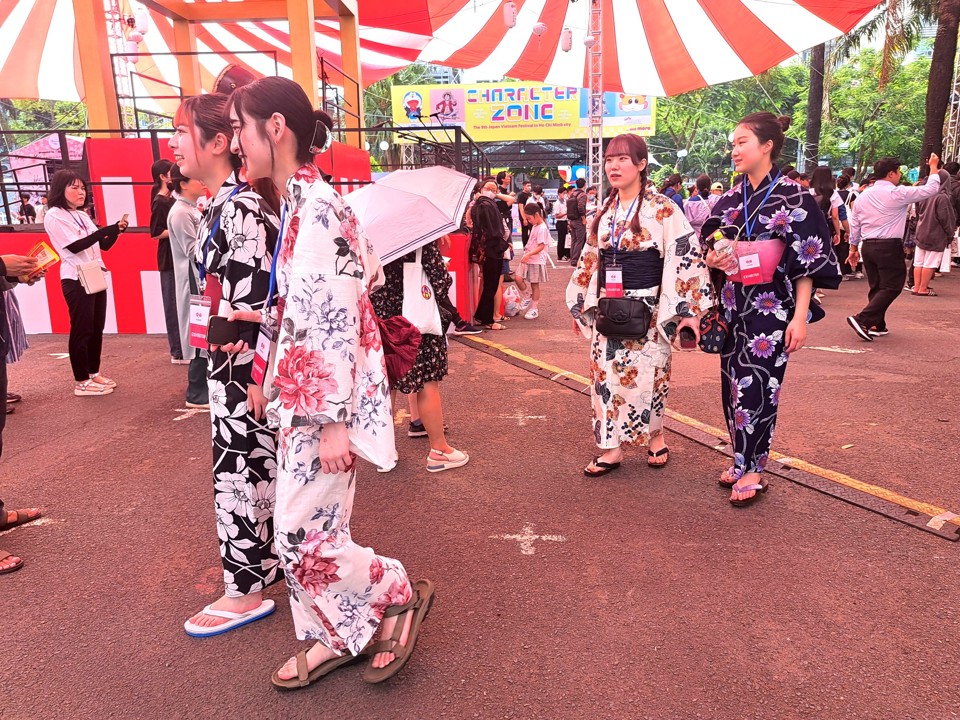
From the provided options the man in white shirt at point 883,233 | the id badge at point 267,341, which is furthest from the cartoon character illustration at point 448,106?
the id badge at point 267,341

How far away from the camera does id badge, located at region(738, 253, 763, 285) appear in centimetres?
309

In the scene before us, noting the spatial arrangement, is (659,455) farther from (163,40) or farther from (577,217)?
(163,40)

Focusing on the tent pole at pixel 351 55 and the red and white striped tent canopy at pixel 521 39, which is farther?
the red and white striped tent canopy at pixel 521 39

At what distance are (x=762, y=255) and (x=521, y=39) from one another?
1325 cm

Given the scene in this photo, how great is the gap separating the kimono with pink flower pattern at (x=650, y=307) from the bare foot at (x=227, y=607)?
1.94 m

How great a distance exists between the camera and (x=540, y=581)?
2633 millimetres

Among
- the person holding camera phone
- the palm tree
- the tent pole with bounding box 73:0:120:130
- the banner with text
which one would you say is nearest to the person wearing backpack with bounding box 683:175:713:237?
the palm tree

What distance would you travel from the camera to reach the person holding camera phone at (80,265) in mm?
5039

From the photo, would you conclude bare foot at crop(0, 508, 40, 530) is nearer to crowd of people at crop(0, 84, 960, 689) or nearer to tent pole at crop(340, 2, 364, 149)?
crowd of people at crop(0, 84, 960, 689)

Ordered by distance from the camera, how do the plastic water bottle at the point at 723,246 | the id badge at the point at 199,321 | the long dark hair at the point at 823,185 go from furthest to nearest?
the long dark hair at the point at 823,185, the plastic water bottle at the point at 723,246, the id badge at the point at 199,321

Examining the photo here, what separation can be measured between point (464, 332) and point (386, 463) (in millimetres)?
5888

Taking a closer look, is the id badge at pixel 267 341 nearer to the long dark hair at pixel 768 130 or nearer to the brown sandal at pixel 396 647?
the brown sandal at pixel 396 647

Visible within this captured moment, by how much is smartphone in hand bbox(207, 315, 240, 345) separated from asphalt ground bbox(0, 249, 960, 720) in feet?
3.51

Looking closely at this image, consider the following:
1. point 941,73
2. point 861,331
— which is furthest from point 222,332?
point 941,73
